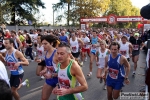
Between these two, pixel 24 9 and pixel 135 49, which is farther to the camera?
pixel 24 9

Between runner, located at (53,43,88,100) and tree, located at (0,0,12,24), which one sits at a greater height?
tree, located at (0,0,12,24)

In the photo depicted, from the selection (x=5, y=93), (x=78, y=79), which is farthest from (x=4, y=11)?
(x=5, y=93)

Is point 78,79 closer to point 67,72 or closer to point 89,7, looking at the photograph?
point 67,72

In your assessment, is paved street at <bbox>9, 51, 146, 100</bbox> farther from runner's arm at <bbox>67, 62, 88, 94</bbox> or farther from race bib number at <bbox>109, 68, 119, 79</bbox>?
runner's arm at <bbox>67, 62, 88, 94</bbox>

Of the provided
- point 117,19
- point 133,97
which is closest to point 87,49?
point 133,97

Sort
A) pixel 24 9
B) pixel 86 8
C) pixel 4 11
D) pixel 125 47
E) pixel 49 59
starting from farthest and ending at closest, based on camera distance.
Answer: pixel 86 8
pixel 24 9
pixel 4 11
pixel 125 47
pixel 49 59

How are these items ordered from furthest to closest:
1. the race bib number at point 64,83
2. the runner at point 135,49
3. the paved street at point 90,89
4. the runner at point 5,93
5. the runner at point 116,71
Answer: the runner at point 135,49
the paved street at point 90,89
the runner at point 116,71
the race bib number at point 64,83
the runner at point 5,93

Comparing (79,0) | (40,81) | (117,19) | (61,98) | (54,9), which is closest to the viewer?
(61,98)

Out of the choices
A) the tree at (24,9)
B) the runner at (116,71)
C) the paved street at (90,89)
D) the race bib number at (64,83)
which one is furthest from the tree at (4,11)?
the race bib number at (64,83)

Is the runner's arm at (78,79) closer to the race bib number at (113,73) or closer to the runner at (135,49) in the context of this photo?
the race bib number at (113,73)

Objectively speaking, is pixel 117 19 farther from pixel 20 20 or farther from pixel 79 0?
pixel 20 20

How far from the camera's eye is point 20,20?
131 ft

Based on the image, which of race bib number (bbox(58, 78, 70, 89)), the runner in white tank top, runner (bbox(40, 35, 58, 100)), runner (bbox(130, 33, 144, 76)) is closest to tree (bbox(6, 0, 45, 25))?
runner (bbox(130, 33, 144, 76))

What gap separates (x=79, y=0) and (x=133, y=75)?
36.4m
